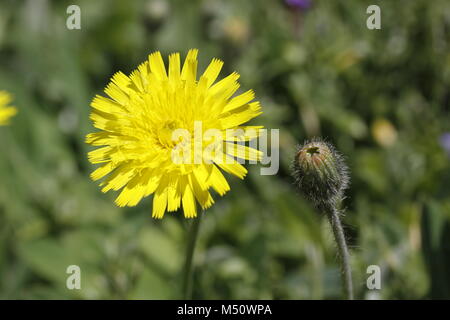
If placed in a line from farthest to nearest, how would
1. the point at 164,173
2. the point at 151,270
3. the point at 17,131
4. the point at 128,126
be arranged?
the point at 17,131, the point at 151,270, the point at 128,126, the point at 164,173

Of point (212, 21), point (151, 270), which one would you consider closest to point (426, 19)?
point (212, 21)

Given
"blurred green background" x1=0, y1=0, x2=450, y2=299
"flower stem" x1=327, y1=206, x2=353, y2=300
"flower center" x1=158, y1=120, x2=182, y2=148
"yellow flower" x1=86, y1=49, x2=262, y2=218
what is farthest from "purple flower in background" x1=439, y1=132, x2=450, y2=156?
"flower center" x1=158, y1=120, x2=182, y2=148

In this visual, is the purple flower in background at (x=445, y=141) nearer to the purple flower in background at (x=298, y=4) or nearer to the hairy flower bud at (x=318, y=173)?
the purple flower in background at (x=298, y=4)

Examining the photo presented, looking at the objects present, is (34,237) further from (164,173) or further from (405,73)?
(405,73)

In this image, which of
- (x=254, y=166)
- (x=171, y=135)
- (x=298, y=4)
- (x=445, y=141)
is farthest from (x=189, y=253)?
(x=298, y=4)
